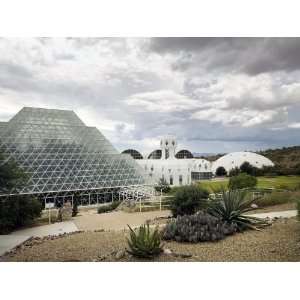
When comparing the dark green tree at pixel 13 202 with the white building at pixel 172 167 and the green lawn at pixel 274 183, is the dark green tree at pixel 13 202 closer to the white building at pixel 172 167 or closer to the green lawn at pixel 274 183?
the green lawn at pixel 274 183

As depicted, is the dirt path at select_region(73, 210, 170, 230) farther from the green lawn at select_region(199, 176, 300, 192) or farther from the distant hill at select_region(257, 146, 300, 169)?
the distant hill at select_region(257, 146, 300, 169)

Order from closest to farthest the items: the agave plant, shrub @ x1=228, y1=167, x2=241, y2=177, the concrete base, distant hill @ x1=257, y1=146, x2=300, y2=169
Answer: the agave plant
the concrete base
distant hill @ x1=257, y1=146, x2=300, y2=169
shrub @ x1=228, y1=167, x2=241, y2=177

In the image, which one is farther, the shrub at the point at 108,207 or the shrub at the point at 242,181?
the shrub at the point at 108,207

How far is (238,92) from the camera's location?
7.10 m

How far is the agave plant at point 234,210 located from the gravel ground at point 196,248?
198 mm

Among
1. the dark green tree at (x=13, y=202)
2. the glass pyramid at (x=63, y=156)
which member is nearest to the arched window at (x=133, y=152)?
the glass pyramid at (x=63, y=156)

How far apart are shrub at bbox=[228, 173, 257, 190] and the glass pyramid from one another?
11.9ft

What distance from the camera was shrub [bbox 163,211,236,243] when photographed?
6.05m

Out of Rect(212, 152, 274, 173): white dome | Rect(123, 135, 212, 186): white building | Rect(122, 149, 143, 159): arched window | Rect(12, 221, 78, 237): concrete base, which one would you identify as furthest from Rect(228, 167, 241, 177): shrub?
Rect(12, 221, 78, 237): concrete base

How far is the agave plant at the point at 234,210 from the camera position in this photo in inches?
254

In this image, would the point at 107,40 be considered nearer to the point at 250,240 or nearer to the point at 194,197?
the point at 194,197

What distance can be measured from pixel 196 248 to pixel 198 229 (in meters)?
0.38
